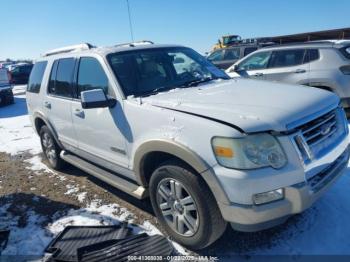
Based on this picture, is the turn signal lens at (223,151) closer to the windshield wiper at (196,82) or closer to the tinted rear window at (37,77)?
the windshield wiper at (196,82)

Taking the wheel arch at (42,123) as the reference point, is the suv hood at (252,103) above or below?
above

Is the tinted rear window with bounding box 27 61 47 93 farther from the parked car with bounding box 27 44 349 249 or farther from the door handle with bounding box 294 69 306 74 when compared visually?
the door handle with bounding box 294 69 306 74

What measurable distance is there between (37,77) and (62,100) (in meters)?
1.39

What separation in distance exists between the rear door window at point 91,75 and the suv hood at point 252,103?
2.41 ft

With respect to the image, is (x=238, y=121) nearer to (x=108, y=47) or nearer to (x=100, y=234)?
(x=100, y=234)

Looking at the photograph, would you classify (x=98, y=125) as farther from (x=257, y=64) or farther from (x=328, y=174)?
(x=257, y=64)

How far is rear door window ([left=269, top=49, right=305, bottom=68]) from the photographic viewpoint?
779 centimetres

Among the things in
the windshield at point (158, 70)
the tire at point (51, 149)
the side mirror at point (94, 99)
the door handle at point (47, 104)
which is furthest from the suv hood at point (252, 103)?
the tire at point (51, 149)

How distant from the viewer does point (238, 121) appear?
103 inches

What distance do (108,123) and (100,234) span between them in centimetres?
118

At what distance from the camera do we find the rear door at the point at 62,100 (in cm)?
463

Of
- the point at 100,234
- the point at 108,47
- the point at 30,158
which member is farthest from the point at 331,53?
the point at 30,158

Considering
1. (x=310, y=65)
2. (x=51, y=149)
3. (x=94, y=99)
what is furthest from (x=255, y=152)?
(x=310, y=65)

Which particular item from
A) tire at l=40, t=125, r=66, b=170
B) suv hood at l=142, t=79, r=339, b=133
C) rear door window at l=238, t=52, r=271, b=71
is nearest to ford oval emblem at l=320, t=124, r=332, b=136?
suv hood at l=142, t=79, r=339, b=133
